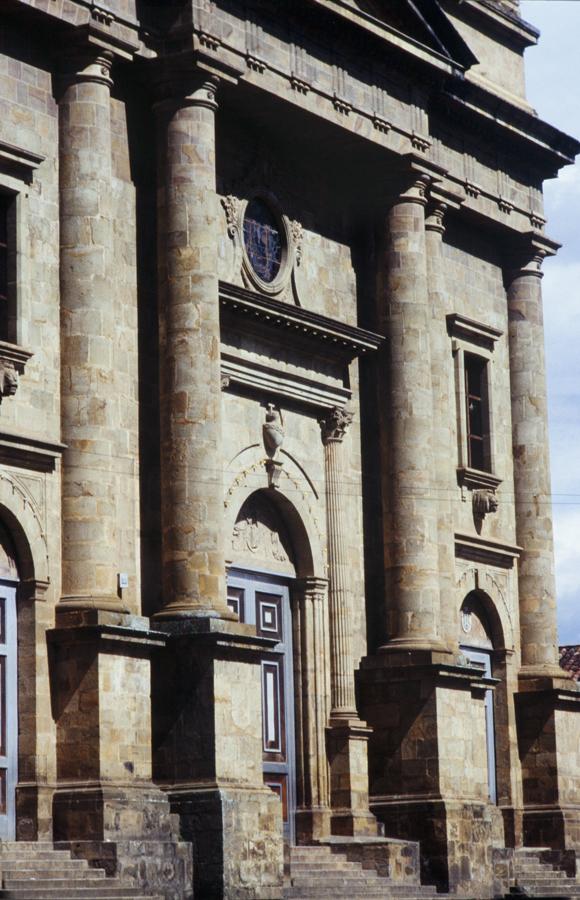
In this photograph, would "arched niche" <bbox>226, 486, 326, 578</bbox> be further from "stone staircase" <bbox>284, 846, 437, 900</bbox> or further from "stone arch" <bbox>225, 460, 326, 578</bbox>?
"stone staircase" <bbox>284, 846, 437, 900</bbox>

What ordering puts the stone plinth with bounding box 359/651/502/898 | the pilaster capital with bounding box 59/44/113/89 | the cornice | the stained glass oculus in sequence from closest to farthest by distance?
the pilaster capital with bounding box 59/44/113/89 < the cornice < the stained glass oculus < the stone plinth with bounding box 359/651/502/898

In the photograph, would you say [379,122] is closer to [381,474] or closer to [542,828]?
[381,474]

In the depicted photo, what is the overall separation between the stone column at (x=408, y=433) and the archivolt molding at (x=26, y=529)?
843 cm

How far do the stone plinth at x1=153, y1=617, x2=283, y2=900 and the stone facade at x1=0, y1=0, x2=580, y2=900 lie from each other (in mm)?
49

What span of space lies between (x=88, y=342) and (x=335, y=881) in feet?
29.5

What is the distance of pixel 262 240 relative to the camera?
36.0 meters

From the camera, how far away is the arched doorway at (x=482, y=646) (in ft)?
132

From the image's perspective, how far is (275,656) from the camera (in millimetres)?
35562

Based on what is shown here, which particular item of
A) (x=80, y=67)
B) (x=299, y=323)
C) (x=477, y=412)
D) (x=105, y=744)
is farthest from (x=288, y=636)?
(x=80, y=67)

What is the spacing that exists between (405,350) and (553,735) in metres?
8.20

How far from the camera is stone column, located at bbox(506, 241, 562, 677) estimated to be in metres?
41.5

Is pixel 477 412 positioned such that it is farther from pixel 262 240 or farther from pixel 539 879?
pixel 539 879

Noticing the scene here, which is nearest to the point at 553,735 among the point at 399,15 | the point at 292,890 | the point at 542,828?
the point at 542,828

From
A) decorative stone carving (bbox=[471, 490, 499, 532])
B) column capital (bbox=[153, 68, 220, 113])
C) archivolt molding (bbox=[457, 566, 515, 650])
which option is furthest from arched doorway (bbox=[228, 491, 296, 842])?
column capital (bbox=[153, 68, 220, 113])
